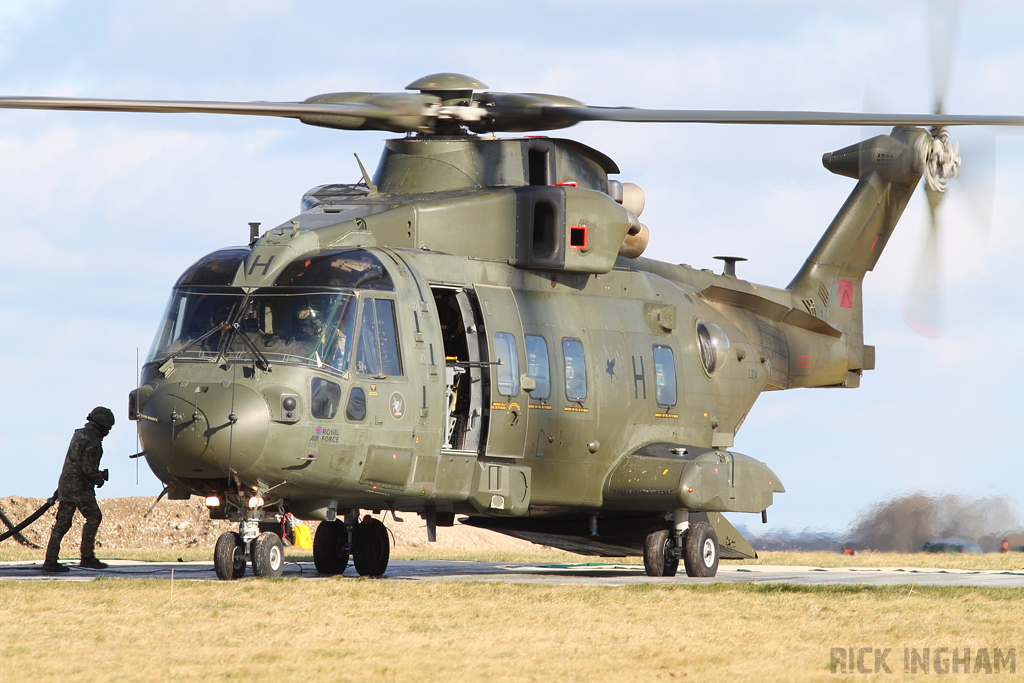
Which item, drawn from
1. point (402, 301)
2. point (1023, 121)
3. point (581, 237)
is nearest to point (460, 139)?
point (581, 237)

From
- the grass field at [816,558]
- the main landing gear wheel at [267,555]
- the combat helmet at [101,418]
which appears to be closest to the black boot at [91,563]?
the combat helmet at [101,418]

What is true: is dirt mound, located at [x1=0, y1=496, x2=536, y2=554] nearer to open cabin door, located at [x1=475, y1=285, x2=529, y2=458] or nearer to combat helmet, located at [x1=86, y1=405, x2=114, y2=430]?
combat helmet, located at [x1=86, y1=405, x2=114, y2=430]

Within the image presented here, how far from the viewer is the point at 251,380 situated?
13.1m

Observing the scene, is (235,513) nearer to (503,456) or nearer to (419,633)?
(503,456)

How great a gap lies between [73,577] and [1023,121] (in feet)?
36.5

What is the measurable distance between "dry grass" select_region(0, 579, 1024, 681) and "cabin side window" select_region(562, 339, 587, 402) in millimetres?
3265

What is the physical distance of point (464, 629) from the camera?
34.0ft

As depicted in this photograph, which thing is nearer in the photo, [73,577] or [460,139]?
[73,577]

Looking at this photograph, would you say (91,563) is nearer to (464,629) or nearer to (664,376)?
(664,376)

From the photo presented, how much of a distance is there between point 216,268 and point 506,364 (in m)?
3.34

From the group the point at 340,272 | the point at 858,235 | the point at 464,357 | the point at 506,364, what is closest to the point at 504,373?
the point at 506,364

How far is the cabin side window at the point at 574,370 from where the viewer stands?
16.2 meters

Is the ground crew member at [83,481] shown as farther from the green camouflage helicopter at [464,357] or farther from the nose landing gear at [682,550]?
the nose landing gear at [682,550]

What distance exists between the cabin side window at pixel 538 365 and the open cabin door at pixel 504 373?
128mm
